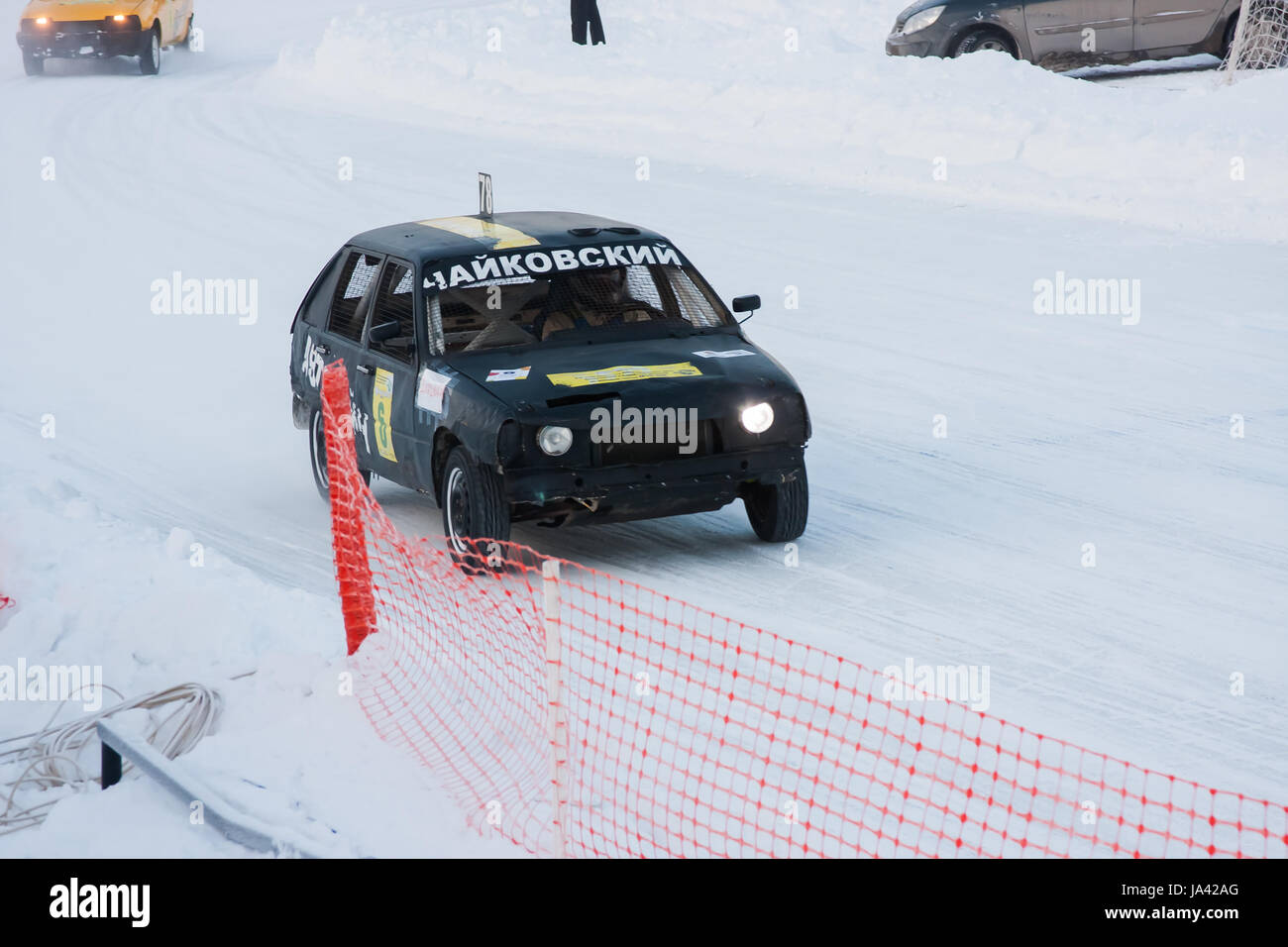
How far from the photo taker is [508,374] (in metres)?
7.30

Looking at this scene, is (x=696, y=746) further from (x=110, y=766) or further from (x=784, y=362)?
(x=784, y=362)

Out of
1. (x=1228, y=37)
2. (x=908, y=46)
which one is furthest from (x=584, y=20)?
(x=1228, y=37)

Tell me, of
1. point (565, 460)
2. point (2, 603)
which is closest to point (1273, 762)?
point (565, 460)

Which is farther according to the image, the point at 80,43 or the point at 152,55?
the point at 152,55

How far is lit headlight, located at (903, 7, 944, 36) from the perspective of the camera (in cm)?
1941

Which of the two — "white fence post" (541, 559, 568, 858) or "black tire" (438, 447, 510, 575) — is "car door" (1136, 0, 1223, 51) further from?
"white fence post" (541, 559, 568, 858)

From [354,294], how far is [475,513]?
208cm

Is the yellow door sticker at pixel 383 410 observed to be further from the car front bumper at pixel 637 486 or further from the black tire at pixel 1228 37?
the black tire at pixel 1228 37

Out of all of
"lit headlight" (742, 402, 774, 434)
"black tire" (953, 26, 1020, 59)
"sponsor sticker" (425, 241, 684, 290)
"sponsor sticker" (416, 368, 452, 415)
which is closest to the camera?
"lit headlight" (742, 402, 774, 434)

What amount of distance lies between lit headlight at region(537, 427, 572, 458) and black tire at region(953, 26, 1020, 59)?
13.7 m

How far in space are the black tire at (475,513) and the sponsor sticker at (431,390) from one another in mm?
248

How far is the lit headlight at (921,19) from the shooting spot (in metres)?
19.4

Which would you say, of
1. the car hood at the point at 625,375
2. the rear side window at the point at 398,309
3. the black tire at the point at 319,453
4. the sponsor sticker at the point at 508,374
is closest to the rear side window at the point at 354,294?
the rear side window at the point at 398,309

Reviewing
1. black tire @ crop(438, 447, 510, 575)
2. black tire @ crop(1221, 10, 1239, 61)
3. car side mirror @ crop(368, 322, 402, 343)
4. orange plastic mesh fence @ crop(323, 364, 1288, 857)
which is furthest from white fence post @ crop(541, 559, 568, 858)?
black tire @ crop(1221, 10, 1239, 61)
